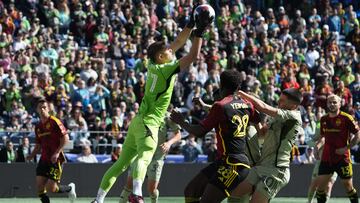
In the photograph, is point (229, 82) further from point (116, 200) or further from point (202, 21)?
point (116, 200)

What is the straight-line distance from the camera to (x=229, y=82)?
1223cm

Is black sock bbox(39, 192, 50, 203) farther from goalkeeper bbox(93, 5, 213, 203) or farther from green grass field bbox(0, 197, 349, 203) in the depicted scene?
green grass field bbox(0, 197, 349, 203)

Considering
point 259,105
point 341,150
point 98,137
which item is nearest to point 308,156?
point 98,137

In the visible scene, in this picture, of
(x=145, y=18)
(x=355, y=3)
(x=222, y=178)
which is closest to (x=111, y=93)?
(x=145, y=18)

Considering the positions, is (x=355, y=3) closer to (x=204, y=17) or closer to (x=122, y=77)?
(x=122, y=77)

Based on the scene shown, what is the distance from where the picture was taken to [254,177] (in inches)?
524

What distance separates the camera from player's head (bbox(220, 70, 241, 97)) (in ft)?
39.9

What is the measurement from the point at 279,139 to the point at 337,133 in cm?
479

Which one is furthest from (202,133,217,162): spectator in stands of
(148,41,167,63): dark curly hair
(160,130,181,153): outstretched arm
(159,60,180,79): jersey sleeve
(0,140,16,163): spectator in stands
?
(159,60,180,79): jersey sleeve

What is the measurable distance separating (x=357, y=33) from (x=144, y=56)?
7.69 m

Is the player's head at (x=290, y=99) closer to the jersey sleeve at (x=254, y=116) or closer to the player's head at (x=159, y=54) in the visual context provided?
the jersey sleeve at (x=254, y=116)

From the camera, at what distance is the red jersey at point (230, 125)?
12055mm

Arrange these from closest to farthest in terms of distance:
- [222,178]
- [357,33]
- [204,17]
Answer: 1. [222,178]
2. [204,17]
3. [357,33]

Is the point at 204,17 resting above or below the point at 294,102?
above
